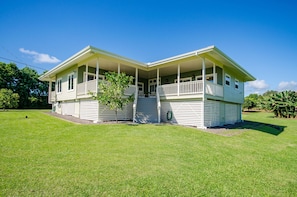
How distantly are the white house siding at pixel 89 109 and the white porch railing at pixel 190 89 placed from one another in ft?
16.0

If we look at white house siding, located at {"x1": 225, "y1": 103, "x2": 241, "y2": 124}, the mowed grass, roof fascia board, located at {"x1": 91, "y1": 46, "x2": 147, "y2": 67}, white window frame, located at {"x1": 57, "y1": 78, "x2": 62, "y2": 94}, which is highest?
roof fascia board, located at {"x1": 91, "y1": 46, "x2": 147, "y2": 67}

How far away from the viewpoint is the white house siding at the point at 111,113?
36.0 feet

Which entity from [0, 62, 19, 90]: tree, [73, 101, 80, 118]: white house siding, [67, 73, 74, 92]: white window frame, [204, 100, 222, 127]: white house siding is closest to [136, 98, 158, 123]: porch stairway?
[204, 100, 222, 127]: white house siding

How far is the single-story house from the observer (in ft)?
34.9

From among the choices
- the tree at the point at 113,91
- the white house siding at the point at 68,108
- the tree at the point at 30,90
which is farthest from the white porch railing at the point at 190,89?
the tree at the point at 30,90

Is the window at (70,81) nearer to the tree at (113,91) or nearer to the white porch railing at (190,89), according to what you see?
the tree at (113,91)

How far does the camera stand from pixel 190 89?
432 inches

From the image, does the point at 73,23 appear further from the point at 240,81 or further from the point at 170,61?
the point at 240,81

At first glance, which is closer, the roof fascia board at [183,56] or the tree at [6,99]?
the roof fascia board at [183,56]

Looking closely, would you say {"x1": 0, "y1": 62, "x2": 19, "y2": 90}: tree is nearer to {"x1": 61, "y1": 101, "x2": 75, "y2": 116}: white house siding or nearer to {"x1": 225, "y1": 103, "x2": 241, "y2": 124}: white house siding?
{"x1": 61, "y1": 101, "x2": 75, "y2": 116}: white house siding

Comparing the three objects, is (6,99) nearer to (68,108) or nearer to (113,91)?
(68,108)

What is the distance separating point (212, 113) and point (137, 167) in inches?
338

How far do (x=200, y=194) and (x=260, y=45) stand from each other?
1658cm

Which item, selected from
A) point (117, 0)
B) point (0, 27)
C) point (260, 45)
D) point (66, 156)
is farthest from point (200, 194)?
point (0, 27)
